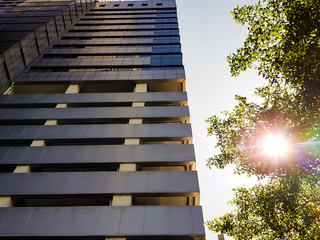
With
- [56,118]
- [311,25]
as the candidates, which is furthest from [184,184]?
[56,118]

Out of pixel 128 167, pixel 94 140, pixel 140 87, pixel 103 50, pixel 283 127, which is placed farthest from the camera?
pixel 103 50

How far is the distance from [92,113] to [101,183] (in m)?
7.02

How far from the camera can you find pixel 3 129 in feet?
51.3

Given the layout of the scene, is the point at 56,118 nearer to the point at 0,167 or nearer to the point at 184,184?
the point at 0,167

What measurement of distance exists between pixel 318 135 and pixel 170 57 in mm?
18326

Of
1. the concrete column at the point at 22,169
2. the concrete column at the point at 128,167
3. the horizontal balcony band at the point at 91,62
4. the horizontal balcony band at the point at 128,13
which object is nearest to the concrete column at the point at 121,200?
the concrete column at the point at 128,167

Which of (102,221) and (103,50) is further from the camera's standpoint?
(103,50)

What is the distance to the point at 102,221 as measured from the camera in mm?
10328

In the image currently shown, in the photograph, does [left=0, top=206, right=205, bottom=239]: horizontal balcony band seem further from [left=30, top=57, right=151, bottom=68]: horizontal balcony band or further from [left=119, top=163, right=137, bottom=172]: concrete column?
[left=30, top=57, right=151, bottom=68]: horizontal balcony band

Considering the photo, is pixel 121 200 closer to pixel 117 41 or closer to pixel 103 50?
pixel 103 50

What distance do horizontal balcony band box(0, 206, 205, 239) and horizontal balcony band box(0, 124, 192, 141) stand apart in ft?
18.1

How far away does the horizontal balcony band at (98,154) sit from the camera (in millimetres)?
13242

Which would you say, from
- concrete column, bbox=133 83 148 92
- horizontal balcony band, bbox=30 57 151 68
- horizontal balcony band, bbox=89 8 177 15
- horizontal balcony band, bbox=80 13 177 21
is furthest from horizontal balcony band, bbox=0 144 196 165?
horizontal balcony band, bbox=89 8 177 15

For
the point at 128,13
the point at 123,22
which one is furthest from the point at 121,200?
the point at 128,13
